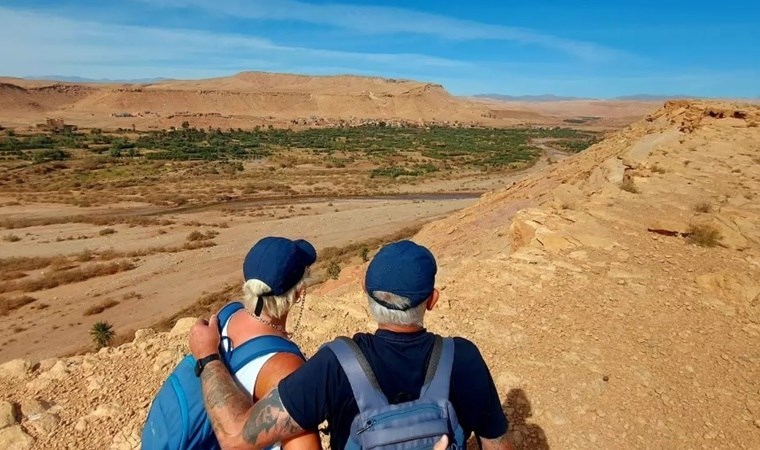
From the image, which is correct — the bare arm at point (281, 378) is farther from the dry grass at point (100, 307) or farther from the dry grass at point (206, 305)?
the dry grass at point (100, 307)

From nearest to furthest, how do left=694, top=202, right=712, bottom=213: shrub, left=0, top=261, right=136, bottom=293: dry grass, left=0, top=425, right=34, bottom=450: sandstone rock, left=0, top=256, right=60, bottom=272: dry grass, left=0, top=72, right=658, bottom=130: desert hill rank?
left=0, top=425, right=34, bottom=450: sandstone rock → left=694, top=202, right=712, bottom=213: shrub → left=0, top=261, right=136, bottom=293: dry grass → left=0, top=256, right=60, bottom=272: dry grass → left=0, top=72, right=658, bottom=130: desert hill

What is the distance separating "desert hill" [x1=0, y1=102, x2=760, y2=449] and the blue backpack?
2.41 metres

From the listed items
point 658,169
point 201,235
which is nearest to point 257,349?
point 658,169

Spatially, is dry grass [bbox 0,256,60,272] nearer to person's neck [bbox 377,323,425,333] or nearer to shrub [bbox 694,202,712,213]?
shrub [bbox 694,202,712,213]

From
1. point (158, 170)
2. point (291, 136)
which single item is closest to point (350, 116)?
point (291, 136)

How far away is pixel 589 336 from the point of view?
599cm

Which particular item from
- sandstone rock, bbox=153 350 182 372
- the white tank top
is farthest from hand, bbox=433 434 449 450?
sandstone rock, bbox=153 350 182 372

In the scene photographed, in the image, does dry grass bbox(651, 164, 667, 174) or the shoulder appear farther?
dry grass bbox(651, 164, 667, 174)

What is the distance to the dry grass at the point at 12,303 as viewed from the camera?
1800 cm

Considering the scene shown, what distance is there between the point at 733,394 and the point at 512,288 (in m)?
2.71

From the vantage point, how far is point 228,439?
2.27m

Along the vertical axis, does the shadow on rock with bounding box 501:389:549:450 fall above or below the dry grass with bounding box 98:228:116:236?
above

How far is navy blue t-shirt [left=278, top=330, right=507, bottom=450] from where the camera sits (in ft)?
7.12

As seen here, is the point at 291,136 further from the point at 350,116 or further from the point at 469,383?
the point at 469,383
